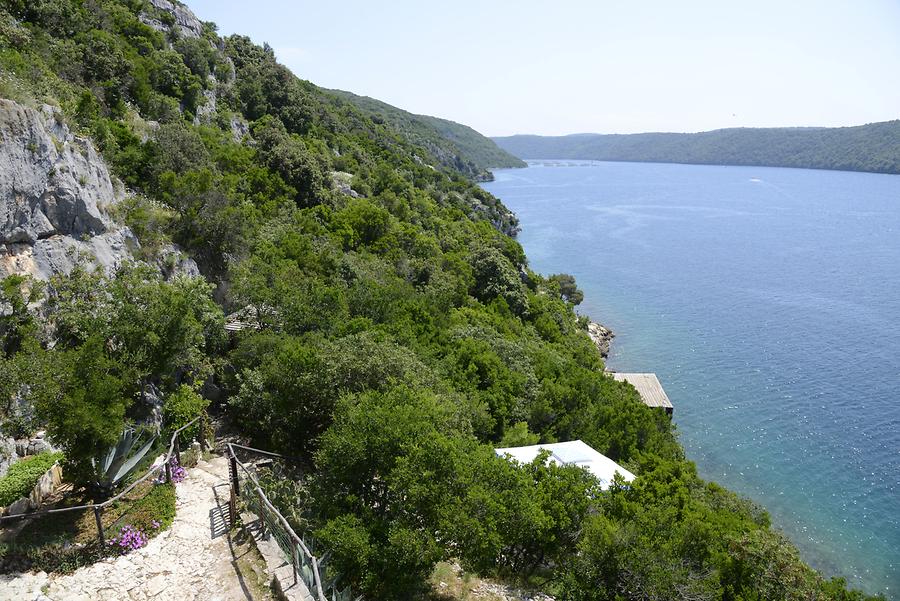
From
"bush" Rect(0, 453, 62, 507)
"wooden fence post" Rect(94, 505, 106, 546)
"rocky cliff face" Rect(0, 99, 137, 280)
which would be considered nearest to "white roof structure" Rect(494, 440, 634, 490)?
"wooden fence post" Rect(94, 505, 106, 546)

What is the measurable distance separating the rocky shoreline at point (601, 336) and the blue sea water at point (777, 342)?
0.92 metres

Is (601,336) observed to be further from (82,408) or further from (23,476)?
(23,476)

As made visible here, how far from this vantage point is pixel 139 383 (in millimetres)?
15805

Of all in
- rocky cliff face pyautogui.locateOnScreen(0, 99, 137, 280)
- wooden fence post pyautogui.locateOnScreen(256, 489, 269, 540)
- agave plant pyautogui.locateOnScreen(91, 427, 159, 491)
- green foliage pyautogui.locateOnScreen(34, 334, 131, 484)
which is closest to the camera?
green foliage pyautogui.locateOnScreen(34, 334, 131, 484)

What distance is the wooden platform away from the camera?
39281 mm

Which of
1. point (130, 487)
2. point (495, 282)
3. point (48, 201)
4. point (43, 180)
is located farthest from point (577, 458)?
point (495, 282)

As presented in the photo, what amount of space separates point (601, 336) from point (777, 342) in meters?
16.6

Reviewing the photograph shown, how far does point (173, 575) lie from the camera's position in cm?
1122

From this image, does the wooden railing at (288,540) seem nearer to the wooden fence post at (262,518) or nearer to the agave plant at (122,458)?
the wooden fence post at (262,518)

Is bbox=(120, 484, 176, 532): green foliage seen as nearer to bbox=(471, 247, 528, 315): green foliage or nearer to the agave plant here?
the agave plant

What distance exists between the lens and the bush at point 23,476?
39.0 ft

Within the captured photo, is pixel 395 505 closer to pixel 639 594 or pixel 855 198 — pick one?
pixel 639 594

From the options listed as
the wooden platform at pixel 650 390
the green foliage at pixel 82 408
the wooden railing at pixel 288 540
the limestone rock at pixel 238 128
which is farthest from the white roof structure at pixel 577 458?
the limestone rock at pixel 238 128

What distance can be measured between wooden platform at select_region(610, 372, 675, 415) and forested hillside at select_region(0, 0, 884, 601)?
2.66 metres
